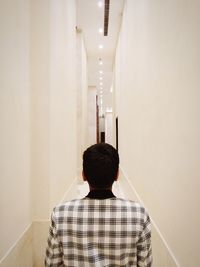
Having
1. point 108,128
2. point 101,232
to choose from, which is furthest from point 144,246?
point 108,128

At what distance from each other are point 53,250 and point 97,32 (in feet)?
21.8

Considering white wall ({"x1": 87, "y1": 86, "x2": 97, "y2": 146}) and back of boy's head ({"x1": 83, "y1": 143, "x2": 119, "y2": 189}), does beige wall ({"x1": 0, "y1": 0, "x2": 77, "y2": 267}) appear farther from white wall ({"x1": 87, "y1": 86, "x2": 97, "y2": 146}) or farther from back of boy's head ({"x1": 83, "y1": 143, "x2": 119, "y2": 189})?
white wall ({"x1": 87, "y1": 86, "x2": 97, "y2": 146})

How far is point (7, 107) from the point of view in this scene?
1698 mm

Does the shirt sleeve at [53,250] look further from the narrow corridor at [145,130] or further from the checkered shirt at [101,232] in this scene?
the narrow corridor at [145,130]

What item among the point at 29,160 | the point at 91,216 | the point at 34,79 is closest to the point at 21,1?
the point at 34,79

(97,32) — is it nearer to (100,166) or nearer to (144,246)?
(100,166)

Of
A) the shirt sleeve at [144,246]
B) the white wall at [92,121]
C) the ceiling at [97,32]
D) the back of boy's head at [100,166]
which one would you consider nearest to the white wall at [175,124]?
the shirt sleeve at [144,246]

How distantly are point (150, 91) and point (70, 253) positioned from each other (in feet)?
6.59

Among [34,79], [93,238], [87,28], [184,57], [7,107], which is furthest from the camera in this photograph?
[87,28]

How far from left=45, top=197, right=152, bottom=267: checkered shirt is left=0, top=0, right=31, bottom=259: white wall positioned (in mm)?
715

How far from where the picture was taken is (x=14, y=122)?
184 centimetres

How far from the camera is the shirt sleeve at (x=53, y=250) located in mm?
1063

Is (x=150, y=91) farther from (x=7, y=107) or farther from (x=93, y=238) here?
(x=93, y=238)

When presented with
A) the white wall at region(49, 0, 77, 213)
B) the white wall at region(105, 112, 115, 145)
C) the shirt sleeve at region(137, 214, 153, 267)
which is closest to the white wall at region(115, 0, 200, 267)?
the shirt sleeve at region(137, 214, 153, 267)
